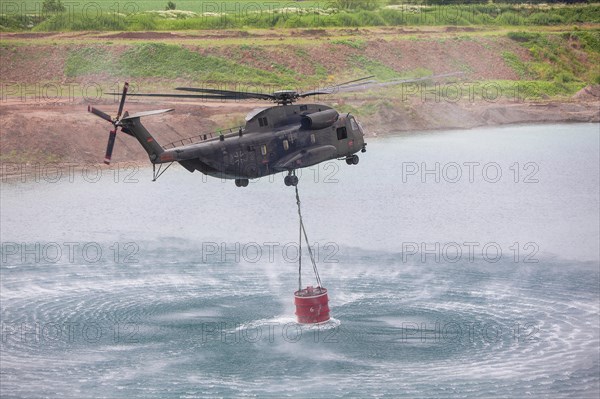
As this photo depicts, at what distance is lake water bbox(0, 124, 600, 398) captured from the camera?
7575cm

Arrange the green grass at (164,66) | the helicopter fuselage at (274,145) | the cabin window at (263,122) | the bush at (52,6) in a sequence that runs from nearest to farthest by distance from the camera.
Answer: the helicopter fuselage at (274,145)
the cabin window at (263,122)
the green grass at (164,66)
the bush at (52,6)

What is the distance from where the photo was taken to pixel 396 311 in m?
85.7

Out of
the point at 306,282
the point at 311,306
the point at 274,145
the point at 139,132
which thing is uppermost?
the point at 139,132

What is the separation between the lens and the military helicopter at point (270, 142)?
204 ft

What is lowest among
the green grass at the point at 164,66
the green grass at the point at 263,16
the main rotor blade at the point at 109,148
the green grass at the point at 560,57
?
the main rotor blade at the point at 109,148

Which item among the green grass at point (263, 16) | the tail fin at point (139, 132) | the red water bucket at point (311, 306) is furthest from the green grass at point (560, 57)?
the tail fin at point (139, 132)

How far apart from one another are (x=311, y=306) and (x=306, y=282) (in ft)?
46.2

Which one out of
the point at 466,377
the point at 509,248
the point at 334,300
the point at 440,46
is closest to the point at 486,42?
the point at 440,46

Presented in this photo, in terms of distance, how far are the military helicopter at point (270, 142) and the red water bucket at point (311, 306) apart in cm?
1358

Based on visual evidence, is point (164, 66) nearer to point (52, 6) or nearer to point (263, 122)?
point (52, 6)

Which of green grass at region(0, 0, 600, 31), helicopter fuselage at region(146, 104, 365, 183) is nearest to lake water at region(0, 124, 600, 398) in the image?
helicopter fuselage at region(146, 104, 365, 183)

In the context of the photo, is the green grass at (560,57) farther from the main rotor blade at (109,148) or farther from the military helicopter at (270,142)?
the main rotor blade at (109,148)

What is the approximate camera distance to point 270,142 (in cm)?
6438

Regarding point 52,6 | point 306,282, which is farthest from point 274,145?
point 52,6
